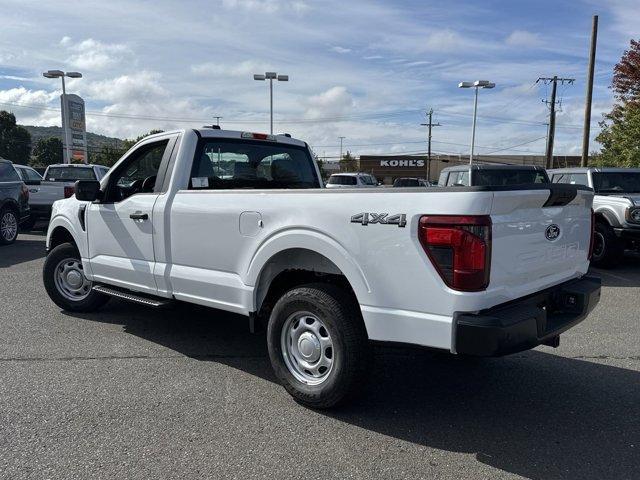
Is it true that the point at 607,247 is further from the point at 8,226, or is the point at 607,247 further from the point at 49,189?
the point at 49,189

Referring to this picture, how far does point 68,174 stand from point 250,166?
11.9m

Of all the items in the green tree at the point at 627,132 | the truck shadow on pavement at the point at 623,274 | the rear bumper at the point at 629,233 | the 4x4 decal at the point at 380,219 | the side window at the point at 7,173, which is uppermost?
the green tree at the point at 627,132

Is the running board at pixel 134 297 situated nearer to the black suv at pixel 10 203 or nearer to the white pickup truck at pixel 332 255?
the white pickup truck at pixel 332 255

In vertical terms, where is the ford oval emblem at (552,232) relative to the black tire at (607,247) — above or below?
above

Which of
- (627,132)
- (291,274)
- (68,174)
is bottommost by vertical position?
(291,274)

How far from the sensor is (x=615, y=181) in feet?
34.4

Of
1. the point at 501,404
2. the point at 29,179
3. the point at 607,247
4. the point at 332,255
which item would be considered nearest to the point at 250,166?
the point at 332,255

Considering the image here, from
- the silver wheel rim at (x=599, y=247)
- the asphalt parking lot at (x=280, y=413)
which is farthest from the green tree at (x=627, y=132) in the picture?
the asphalt parking lot at (x=280, y=413)

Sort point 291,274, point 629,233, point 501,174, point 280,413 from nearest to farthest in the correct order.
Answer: point 280,413
point 291,274
point 629,233
point 501,174

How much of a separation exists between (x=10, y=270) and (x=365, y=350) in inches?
309

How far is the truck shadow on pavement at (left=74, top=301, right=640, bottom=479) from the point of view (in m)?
3.19

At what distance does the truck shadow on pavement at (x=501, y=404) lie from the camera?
3.19 metres

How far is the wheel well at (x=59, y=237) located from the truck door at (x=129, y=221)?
813mm

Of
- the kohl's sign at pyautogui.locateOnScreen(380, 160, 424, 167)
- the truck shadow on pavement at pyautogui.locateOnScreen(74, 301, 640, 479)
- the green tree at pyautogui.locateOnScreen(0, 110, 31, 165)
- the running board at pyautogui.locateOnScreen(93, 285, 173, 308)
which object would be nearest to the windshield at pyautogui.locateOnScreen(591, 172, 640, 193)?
the truck shadow on pavement at pyautogui.locateOnScreen(74, 301, 640, 479)
